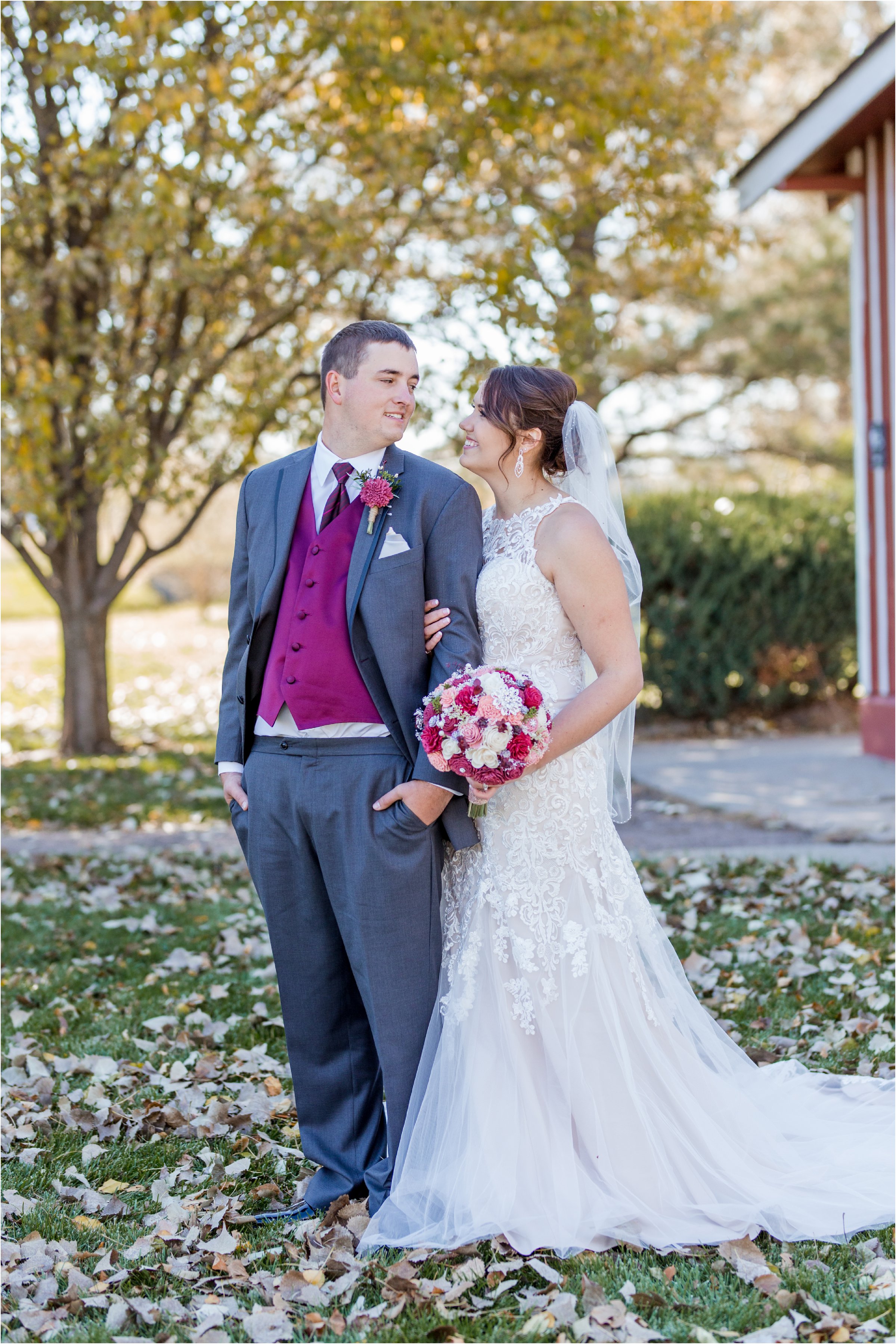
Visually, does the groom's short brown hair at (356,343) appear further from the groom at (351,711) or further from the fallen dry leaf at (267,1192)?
the fallen dry leaf at (267,1192)

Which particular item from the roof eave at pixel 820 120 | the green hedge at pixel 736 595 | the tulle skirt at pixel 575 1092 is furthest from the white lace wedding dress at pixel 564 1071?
the green hedge at pixel 736 595

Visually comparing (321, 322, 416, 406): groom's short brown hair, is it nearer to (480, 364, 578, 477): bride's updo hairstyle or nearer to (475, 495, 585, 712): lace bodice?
(480, 364, 578, 477): bride's updo hairstyle

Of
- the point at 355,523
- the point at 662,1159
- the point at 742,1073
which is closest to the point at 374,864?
the point at 355,523

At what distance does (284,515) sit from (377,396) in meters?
0.39

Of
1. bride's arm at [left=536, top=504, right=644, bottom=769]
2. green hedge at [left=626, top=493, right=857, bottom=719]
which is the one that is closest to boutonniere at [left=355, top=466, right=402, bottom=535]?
bride's arm at [left=536, top=504, right=644, bottom=769]

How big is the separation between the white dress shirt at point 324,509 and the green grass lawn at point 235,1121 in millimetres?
1212

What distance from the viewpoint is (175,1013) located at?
4980 millimetres

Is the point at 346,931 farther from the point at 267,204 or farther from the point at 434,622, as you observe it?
the point at 267,204

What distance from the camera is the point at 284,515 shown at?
3271 millimetres

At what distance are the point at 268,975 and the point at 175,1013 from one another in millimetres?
530

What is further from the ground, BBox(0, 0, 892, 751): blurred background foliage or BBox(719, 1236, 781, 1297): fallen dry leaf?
BBox(0, 0, 892, 751): blurred background foliage

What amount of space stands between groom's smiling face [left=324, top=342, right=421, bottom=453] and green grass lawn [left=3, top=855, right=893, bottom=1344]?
206 centimetres

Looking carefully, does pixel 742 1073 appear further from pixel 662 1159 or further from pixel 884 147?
pixel 884 147

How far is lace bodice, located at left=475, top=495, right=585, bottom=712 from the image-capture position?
3283mm
